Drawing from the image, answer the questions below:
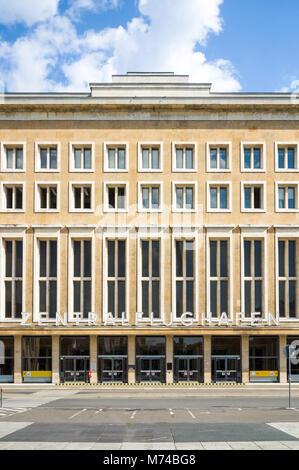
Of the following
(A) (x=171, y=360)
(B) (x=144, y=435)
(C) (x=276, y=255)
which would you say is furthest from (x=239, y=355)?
(B) (x=144, y=435)

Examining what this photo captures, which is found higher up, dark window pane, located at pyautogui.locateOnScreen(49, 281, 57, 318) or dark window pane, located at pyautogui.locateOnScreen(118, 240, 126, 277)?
dark window pane, located at pyautogui.locateOnScreen(118, 240, 126, 277)

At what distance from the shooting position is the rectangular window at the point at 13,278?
167ft

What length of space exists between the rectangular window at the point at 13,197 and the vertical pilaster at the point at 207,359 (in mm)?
20458

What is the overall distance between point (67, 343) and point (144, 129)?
66.9 ft

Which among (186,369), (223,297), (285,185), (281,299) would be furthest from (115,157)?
(186,369)

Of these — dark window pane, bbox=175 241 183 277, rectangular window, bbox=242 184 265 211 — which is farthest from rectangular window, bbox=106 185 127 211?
rectangular window, bbox=242 184 265 211

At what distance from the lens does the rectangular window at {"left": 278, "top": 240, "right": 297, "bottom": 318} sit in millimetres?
50750

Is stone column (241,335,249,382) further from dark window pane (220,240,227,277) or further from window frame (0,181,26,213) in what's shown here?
window frame (0,181,26,213)

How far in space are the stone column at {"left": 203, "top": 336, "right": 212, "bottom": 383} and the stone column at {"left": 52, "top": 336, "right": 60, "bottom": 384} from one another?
12833 millimetres

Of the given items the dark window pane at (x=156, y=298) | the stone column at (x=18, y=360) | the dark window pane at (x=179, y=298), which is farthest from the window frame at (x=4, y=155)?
the dark window pane at (x=179, y=298)

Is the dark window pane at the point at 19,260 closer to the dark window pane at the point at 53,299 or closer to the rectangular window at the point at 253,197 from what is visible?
the dark window pane at the point at 53,299

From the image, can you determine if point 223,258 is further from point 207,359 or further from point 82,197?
point 82,197

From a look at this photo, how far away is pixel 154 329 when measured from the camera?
4938 centimetres
